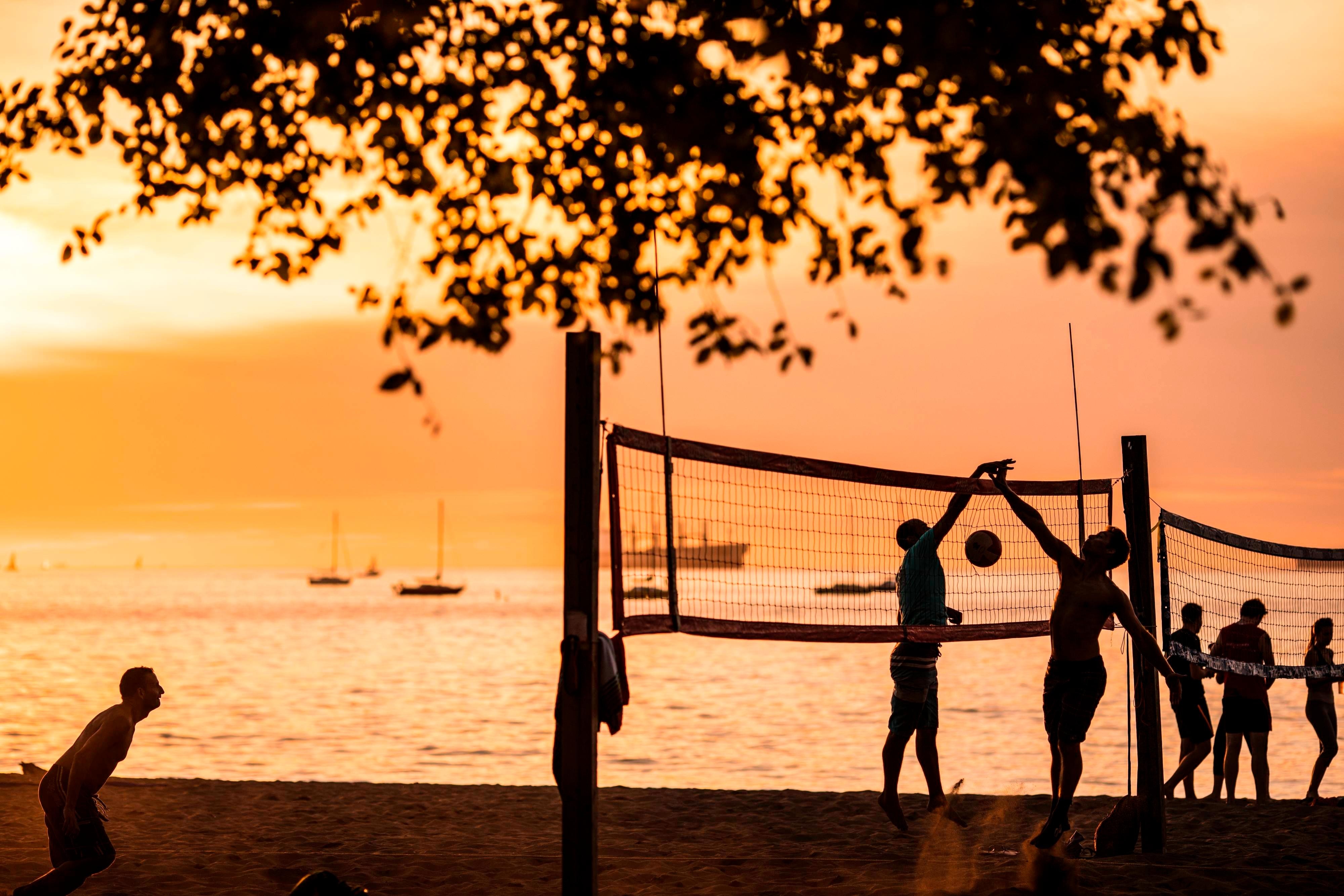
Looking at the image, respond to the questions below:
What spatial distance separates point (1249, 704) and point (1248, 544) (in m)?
2.24

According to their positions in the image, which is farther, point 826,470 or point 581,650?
point 826,470

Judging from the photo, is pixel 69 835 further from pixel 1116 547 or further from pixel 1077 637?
pixel 1116 547

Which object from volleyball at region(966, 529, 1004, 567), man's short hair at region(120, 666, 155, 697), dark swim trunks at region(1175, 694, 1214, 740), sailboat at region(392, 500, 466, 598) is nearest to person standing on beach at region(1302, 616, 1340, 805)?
dark swim trunks at region(1175, 694, 1214, 740)

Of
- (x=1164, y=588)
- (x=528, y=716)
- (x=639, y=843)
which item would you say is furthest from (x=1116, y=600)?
(x=528, y=716)

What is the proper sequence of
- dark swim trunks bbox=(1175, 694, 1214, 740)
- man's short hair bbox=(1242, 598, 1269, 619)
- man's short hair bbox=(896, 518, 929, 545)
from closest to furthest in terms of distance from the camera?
man's short hair bbox=(896, 518, 929, 545) < man's short hair bbox=(1242, 598, 1269, 619) < dark swim trunks bbox=(1175, 694, 1214, 740)

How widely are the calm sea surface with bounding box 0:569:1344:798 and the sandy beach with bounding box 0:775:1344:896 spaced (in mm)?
5244

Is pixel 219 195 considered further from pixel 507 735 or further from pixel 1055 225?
pixel 507 735

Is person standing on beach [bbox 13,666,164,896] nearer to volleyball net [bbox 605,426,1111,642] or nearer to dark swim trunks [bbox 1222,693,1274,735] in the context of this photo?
volleyball net [bbox 605,426,1111,642]

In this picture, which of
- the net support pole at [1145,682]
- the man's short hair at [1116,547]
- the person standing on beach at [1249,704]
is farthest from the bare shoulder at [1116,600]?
the person standing on beach at [1249,704]

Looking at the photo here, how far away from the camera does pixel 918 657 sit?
9.94 m

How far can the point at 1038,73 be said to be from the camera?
17.8 ft

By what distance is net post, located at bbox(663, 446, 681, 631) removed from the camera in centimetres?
723

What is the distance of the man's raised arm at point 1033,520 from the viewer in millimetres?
8453

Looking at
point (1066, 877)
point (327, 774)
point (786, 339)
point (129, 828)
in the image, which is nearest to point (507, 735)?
point (327, 774)
